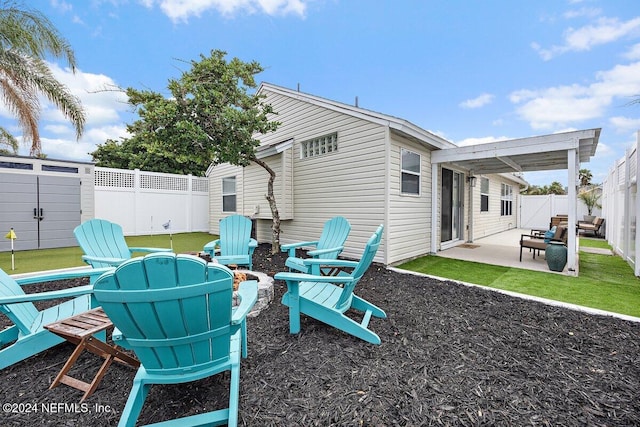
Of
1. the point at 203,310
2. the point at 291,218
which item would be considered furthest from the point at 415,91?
the point at 203,310

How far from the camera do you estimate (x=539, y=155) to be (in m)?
6.45

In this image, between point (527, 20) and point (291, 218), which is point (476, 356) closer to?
point (291, 218)

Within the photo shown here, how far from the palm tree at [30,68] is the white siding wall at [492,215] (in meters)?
11.6

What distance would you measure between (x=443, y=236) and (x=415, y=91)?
5.51 metres

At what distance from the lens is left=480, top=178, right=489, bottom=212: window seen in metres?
10.5

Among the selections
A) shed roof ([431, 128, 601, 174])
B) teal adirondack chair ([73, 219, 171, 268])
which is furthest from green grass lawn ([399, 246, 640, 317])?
teal adirondack chair ([73, 219, 171, 268])

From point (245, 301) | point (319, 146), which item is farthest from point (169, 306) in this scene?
point (319, 146)

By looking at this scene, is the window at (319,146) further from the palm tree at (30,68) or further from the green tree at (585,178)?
the green tree at (585,178)

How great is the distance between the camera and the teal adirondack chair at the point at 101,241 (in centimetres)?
383

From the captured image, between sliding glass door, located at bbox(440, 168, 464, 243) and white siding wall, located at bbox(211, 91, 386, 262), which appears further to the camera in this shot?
sliding glass door, located at bbox(440, 168, 464, 243)

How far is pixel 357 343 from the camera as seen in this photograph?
105 inches

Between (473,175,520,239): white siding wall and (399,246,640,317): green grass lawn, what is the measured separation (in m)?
3.53

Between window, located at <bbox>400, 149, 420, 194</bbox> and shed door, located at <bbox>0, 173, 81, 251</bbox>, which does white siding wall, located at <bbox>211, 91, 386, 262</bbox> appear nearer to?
window, located at <bbox>400, 149, 420, 194</bbox>

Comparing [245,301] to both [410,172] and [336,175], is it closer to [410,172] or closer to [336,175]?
[336,175]
